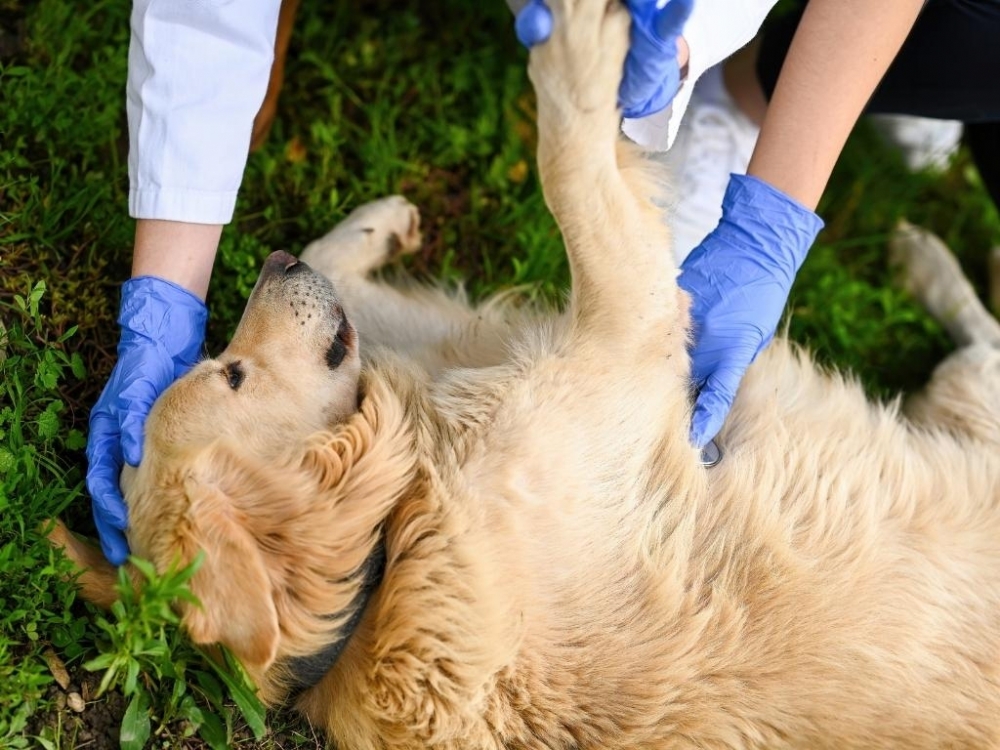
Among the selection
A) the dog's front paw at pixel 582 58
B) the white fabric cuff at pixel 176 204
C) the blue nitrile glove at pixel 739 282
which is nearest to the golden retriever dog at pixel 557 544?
the dog's front paw at pixel 582 58

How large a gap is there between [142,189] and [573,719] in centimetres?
187

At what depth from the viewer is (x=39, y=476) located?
8.70 ft

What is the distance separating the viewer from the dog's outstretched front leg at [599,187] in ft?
7.13

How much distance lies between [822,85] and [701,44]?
40cm

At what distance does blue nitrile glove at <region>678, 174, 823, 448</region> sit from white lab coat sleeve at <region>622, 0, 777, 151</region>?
1.07 feet

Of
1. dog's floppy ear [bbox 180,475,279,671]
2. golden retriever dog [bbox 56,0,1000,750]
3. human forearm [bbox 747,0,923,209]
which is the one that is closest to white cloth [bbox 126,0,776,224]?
human forearm [bbox 747,0,923,209]

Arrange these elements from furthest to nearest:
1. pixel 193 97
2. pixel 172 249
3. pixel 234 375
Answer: pixel 172 249, pixel 193 97, pixel 234 375

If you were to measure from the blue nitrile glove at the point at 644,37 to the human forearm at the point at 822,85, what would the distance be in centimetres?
54

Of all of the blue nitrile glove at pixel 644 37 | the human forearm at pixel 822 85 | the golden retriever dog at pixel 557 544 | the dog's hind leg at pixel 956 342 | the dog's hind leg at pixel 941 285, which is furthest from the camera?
the dog's hind leg at pixel 941 285

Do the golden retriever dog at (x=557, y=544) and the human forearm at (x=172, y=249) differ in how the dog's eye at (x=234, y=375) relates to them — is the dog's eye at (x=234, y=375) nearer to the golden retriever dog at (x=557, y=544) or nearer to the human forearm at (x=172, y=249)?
the golden retriever dog at (x=557, y=544)

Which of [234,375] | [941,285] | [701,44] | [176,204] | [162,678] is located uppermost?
[701,44]

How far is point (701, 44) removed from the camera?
2508 millimetres

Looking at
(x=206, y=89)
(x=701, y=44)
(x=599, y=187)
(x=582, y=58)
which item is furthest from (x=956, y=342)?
(x=206, y=89)

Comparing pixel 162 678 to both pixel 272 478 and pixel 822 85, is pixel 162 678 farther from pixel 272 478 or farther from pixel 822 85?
pixel 822 85
